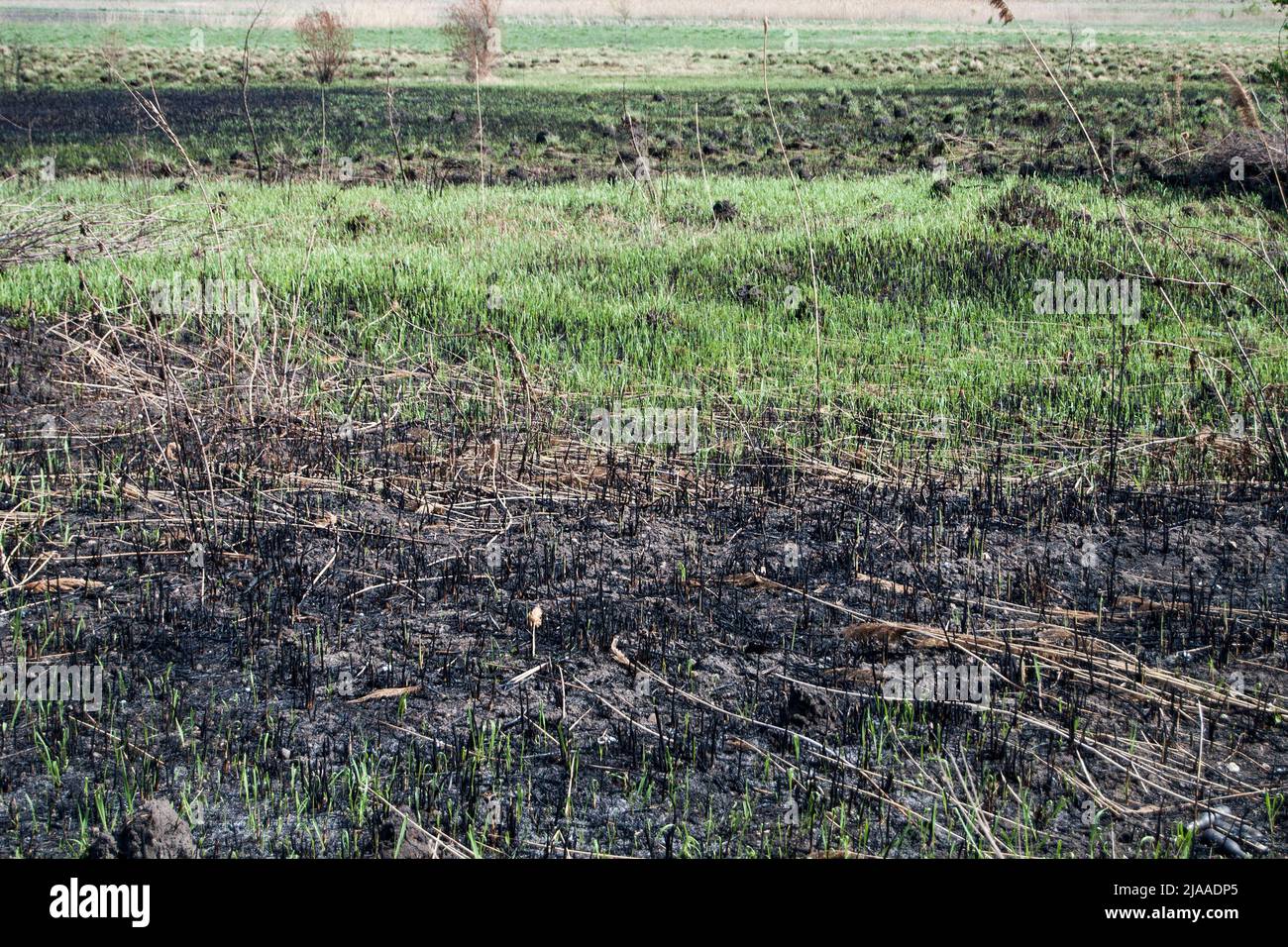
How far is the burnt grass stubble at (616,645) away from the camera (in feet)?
9.07

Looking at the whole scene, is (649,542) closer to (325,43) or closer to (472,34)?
(472,34)

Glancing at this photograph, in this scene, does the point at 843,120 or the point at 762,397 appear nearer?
the point at 762,397

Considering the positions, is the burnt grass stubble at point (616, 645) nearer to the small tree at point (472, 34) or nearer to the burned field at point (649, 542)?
the burned field at point (649, 542)

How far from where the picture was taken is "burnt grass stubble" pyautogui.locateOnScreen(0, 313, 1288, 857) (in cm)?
276

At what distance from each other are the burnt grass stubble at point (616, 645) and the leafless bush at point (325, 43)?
3281cm

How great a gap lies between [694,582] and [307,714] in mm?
1480

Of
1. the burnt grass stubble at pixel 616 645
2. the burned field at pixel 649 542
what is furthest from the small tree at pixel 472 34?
the burnt grass stubble at pixel 616 645

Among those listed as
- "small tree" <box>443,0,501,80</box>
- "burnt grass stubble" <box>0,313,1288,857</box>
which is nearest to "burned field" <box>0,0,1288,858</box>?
"burnt grass stubble" <box>0,313,1288,857</box>

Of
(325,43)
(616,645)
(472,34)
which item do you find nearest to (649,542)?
(616,645)

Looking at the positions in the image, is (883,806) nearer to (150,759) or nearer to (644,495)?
(150,759)
